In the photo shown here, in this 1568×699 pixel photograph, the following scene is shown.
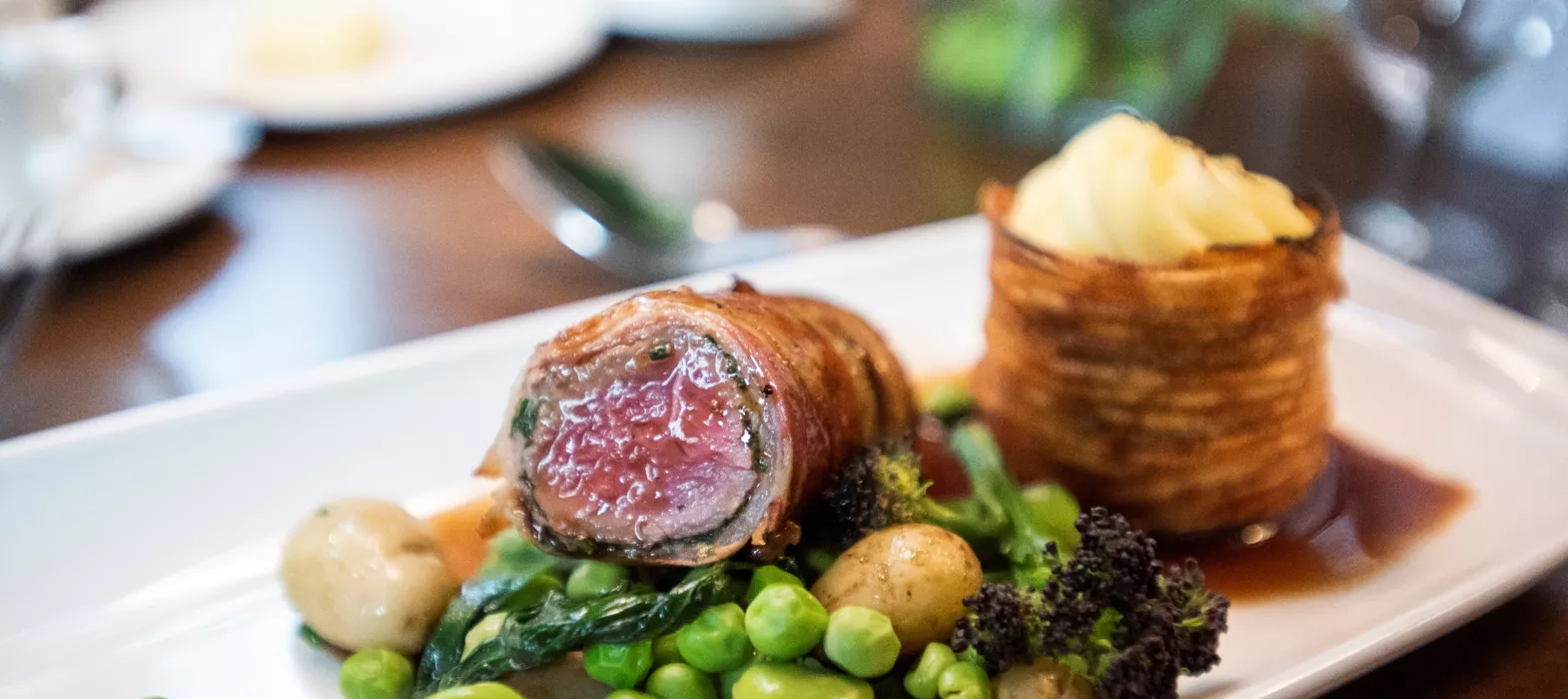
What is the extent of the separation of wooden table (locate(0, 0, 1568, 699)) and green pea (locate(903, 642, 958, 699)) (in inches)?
27.1

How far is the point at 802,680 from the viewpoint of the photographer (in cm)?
165

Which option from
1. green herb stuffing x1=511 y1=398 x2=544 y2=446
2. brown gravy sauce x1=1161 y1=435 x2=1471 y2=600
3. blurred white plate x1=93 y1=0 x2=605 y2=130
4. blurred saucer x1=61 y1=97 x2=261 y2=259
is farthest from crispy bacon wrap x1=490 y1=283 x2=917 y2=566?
blurred white plate x1=93 y1=0 x2=605 y2=130

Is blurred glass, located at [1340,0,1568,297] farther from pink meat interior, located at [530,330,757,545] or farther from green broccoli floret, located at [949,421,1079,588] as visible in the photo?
pink meat interior, located at [530,330,757,545]

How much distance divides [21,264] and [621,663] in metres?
2.06

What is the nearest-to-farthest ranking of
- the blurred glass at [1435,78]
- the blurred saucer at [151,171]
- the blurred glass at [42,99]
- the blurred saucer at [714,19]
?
1. the blurred glass at [42,99]
2. the blurred glass at [1435,78]
3. the blurred saucer at [151,171]
4. the blurred saucer at [714,19]

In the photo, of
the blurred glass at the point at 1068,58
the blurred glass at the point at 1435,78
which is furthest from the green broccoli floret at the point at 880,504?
the blurred glass at the point at 1068,58

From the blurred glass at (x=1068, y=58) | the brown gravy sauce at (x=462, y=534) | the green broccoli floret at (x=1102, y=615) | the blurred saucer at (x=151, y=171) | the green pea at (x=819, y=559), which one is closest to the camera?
the green broccoli floret at (x=1102, y=615)

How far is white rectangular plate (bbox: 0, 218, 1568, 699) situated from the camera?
1919 mm

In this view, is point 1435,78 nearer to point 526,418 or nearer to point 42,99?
→ point 526,418

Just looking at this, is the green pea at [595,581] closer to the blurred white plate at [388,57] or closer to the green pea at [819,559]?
the green pea at [819,559]

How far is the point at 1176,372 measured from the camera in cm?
221

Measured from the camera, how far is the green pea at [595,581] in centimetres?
189

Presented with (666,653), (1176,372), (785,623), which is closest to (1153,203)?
(1176,372)

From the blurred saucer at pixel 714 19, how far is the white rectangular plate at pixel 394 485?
2.72 metres
